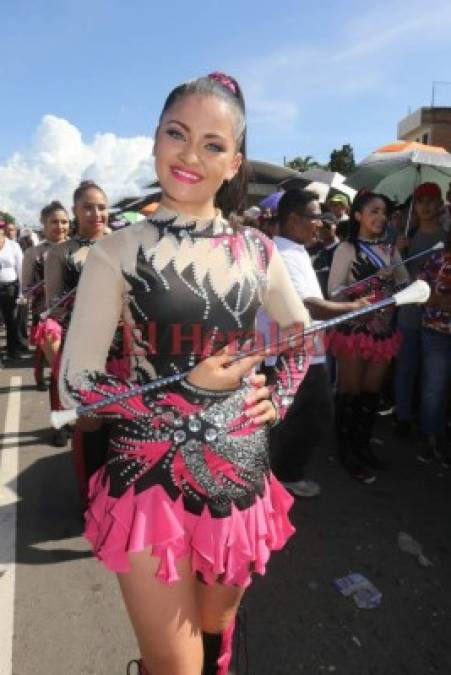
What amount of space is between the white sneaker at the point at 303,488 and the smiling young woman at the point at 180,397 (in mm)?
2252

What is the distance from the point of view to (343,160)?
40.7 m

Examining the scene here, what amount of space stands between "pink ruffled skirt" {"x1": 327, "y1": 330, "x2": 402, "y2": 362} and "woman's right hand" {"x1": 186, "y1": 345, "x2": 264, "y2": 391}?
251 cm

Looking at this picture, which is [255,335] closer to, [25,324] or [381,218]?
[381,218]

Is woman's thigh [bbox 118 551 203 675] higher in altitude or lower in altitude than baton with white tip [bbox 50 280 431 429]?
lower

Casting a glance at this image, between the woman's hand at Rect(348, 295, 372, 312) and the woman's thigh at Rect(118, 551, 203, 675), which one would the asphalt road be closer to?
the woman's thigh at Rect(118, 551, 203, 675)

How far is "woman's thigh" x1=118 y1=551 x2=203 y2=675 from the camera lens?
1.47 metres

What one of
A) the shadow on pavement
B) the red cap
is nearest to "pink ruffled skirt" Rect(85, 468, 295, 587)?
the shadow on pavement

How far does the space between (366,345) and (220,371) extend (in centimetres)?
264

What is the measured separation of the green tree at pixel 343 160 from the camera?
39.8 metres

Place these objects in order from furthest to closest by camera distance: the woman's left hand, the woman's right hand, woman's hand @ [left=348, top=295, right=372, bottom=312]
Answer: woman's hand @ [left=348, top=295, right=372, bottom=312]
the woman's left hand
the woman's right hand

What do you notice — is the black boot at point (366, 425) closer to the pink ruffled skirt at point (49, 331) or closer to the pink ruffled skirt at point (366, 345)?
the pink ruffled skirt at point (366, 345)

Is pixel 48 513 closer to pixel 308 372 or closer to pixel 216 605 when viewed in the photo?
pixel 308 372

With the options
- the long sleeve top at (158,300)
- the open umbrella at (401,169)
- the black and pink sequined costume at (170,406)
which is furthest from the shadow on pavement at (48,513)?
the open umbrella at (401,169)

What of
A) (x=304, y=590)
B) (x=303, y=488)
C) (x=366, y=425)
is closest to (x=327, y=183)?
(x=366, y=425)
